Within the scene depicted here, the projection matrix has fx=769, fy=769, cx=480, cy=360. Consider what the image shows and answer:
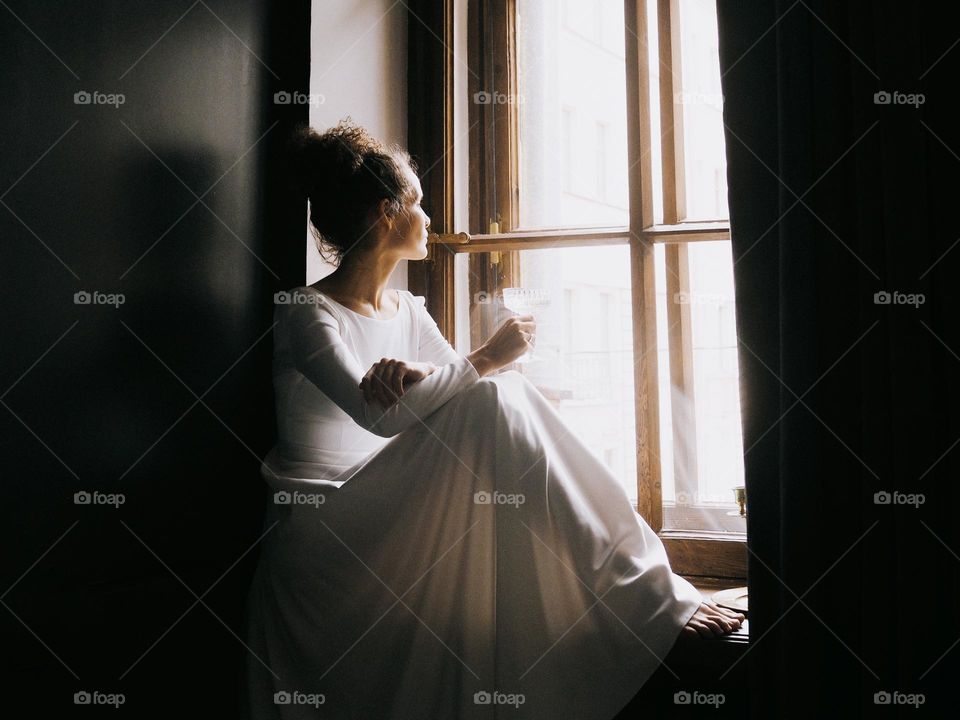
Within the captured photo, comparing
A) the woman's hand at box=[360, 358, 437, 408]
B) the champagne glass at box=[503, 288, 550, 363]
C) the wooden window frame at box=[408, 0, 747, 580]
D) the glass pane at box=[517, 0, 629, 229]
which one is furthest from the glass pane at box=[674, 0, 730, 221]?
the woman's hand at box=[360, 358, 437, 408]

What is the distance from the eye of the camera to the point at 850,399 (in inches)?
49.6

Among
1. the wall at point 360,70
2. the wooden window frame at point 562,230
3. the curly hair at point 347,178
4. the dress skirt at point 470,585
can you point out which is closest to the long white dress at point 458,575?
the dress skirt at point 470,585

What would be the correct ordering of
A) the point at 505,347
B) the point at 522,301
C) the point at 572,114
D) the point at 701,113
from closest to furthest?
the point at 505,347 < the point at 522,301 < the point at 701,113 < the point at 572,114

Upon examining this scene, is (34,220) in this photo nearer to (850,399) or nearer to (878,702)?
(850,399)

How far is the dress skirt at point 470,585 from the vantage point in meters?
1.19

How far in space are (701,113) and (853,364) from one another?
848 mm

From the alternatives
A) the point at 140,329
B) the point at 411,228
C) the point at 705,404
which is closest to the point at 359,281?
the point at 411,228

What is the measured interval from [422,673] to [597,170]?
1275mm

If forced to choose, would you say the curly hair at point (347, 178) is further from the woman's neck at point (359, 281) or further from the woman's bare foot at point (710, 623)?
the woman's bare foot at point (710, 623)

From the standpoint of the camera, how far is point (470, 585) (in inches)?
48.9

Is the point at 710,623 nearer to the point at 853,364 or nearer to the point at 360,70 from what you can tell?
the point at 853,364

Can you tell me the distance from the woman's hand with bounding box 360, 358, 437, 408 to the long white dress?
16mm

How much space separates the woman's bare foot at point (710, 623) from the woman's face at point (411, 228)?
93 centimetres

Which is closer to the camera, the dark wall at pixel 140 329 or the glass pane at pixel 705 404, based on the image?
the dark wall at pixel 140 329
